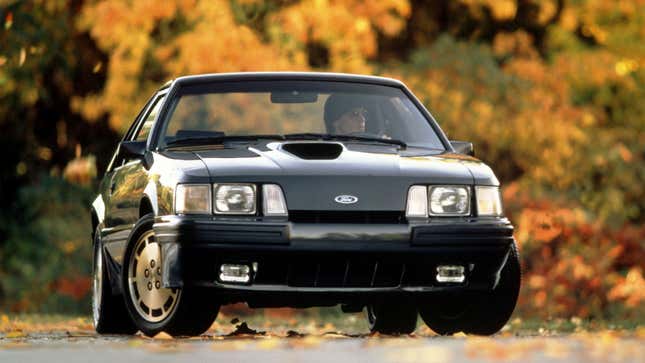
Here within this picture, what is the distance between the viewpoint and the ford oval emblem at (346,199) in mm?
8492

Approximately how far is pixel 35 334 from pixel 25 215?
41.7 ft

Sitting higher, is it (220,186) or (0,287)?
(220,186)

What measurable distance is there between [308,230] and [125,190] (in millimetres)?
1907

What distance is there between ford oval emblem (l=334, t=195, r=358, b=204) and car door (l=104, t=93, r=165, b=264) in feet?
4.37

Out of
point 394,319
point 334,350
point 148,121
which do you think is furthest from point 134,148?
point 334,350

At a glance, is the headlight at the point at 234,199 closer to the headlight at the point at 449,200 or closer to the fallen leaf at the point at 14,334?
the headlight at the point at 449,200

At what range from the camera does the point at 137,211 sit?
9.44 m

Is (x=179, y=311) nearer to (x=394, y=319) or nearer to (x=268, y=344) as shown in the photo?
(x=268, y=344)

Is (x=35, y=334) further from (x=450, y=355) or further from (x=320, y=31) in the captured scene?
(x=320, y=31)

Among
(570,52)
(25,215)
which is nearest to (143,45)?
(25,215)

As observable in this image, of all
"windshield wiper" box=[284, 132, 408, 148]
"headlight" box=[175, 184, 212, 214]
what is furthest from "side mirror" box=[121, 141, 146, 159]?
"headlight" box=[175, 184, 212, 214]

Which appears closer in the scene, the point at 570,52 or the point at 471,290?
the point at 471,290

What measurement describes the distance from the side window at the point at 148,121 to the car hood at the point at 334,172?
3.08ft

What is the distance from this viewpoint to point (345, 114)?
1003 centimetres
